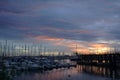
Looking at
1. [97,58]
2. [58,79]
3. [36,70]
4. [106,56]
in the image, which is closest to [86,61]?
[97,58]

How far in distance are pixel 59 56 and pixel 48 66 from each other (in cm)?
4685

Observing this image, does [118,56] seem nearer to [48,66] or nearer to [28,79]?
[48,66]

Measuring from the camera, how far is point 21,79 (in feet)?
156

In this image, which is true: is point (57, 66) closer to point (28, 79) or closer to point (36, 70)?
point (36, 70)

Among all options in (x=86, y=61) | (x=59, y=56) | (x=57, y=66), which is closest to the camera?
(x=57, y=66)

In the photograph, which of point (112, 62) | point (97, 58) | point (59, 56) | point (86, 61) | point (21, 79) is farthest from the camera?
point (59, 56)

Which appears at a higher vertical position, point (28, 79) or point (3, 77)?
point (3, 77)

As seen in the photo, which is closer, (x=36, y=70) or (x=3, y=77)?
(x=3, y=77)

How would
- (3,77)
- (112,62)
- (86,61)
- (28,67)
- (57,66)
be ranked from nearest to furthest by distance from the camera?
(3,77)
(28,67)
(112,62)
(57,66)
(86,61)

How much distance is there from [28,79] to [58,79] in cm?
552

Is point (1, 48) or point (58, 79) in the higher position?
point (1, 48)

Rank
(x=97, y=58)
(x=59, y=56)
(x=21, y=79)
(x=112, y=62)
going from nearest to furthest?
(x=21, y=79) → (x=112, y=62) → (x=97, y=58) → (x=59, y=56)

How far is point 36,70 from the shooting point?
67562mm

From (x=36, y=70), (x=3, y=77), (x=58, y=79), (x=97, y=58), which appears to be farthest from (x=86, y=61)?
(x=3, y=77)
